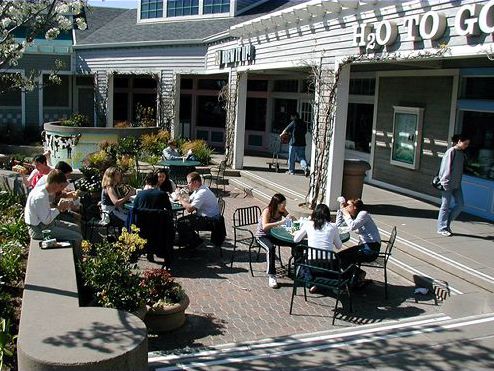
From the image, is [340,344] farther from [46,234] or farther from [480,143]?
[480,143]

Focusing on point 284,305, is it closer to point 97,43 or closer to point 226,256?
point 226,256

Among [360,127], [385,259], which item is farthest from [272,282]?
[360,127]

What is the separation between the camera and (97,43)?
24266 millimetres

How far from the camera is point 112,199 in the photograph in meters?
9.20

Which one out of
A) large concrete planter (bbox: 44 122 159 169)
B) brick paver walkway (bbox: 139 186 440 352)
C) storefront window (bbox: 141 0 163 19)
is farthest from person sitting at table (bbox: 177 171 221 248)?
storefront window (bbox: 141 0 163 19)

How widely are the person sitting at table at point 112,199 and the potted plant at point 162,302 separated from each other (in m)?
2.85

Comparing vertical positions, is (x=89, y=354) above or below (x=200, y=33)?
below

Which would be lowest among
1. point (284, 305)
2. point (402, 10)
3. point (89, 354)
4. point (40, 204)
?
point (284, 305)

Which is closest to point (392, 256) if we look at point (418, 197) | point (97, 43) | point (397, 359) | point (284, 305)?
point (284, 305)

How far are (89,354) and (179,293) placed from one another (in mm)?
2434

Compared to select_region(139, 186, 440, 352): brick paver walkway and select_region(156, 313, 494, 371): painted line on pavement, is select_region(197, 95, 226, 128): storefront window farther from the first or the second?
select_region(156, 313, 494, 371): painted line on pavement

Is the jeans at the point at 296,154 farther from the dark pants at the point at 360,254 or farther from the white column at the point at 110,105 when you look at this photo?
the white column at the point at 110,105

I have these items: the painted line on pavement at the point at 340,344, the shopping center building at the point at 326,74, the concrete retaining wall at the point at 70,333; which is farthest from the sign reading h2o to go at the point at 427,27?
the concrete retaining wall at the point at 70,333

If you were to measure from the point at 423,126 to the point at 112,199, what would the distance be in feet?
25.0
